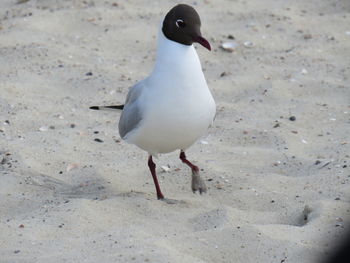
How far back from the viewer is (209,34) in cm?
645

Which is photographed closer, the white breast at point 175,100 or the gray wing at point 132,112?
the white breast at point 175,100

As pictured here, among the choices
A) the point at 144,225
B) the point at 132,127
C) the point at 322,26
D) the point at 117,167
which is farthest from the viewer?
the point at 322,26

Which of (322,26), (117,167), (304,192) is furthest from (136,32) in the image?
(304,192)

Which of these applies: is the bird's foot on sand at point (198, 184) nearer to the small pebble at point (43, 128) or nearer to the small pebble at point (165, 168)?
the small pebble at point (165, 168)

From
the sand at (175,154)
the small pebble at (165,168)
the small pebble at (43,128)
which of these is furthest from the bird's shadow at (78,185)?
the small pebble at (43,128)

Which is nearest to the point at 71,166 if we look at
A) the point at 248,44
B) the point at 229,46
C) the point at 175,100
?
the point at 175,100

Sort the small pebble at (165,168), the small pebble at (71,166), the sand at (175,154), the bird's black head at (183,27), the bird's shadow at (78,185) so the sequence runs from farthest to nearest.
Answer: the small pebble at (165,168) → the small pebble at (71,166) → the bird's shadow at (78,185) → the bird's black head at (183,27) → the sand at (175,154)

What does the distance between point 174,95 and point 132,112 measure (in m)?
0.31

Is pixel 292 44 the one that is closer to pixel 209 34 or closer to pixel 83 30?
pixel 209 34

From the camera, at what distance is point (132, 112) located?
4020mm

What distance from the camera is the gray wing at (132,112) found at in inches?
156

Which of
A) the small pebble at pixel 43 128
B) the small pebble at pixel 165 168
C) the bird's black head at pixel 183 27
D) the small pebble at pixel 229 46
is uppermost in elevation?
the bird's black head at pixel 183 27

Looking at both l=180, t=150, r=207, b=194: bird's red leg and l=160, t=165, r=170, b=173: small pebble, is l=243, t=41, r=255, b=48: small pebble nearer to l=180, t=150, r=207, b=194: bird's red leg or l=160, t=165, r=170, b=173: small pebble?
l=160, t=165, r=170, b=173: small pebble

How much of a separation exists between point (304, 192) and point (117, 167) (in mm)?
1092
